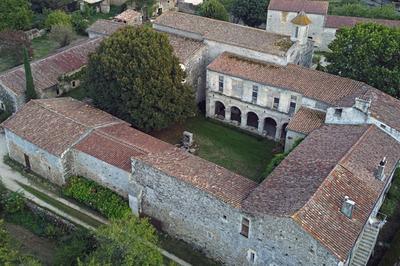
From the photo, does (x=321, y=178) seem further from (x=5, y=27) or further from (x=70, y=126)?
(x=5, y=27)

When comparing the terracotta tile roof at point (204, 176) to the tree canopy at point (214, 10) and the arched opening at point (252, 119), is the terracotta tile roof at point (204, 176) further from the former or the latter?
the tree canopy at point (214, 10)

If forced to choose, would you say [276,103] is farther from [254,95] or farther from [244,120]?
[244,120]

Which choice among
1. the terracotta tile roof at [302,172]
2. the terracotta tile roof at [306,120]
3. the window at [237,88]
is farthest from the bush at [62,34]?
the terracotta tile roof at [302,172]

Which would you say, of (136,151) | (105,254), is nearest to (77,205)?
(136,151)

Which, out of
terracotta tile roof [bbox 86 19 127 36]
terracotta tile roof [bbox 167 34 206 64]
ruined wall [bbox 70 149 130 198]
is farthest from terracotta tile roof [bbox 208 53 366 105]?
terracotta tile roof [bbox 86 19 127 36]

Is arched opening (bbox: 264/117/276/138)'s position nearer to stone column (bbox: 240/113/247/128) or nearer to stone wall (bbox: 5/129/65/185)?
stone column (bbox: 240/113/247/128)
